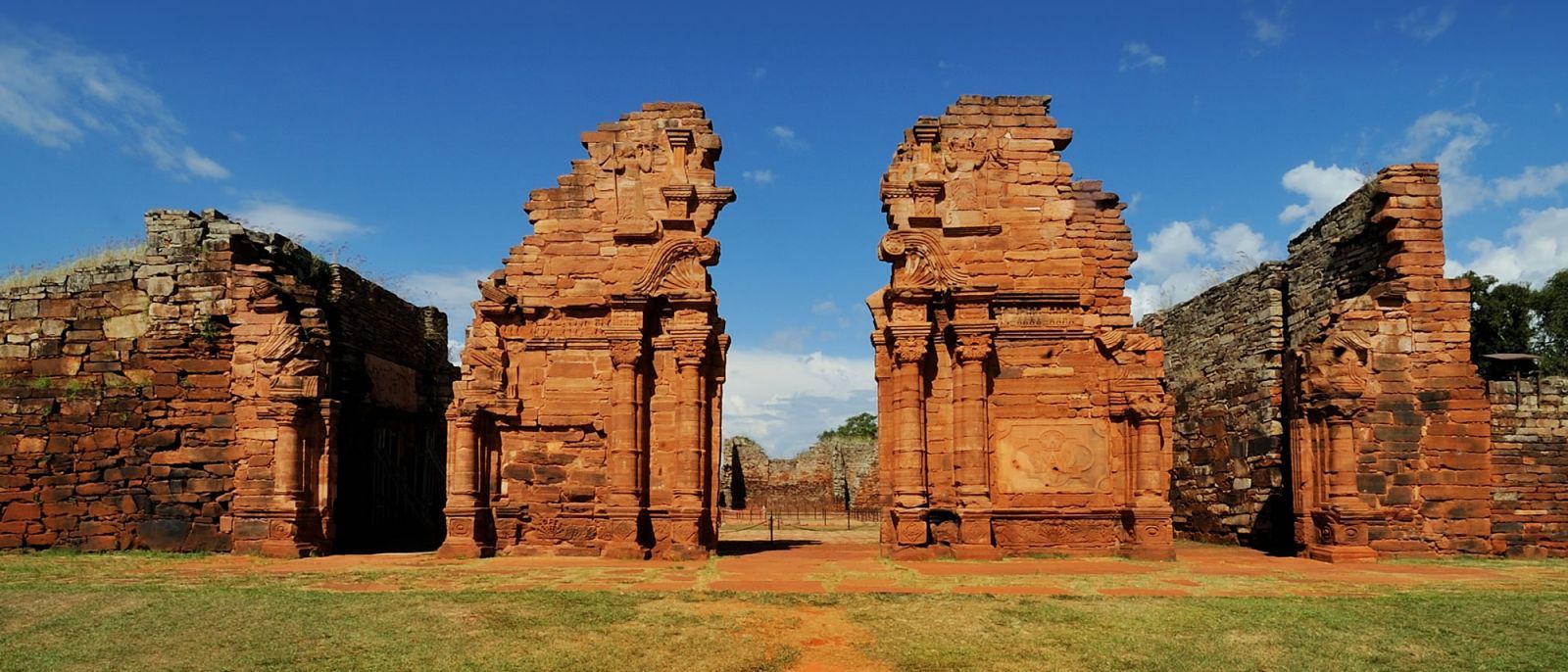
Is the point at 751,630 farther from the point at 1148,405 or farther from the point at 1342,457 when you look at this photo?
the point at 1342,457

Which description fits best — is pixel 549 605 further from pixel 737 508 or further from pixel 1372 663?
pixel 737 508

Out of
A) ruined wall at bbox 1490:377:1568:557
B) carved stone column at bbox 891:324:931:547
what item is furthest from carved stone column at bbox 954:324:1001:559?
ruined wall at bbox 1490:377:1568:557

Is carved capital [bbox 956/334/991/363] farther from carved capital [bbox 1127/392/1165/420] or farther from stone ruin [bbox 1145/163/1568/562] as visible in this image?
stone ruin [bbox 1145/163/1568/562]

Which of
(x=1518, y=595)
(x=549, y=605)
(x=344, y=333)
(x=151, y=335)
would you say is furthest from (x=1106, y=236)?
Answer: (x=151, y=335)

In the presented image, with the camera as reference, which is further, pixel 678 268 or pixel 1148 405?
pixel 678 268

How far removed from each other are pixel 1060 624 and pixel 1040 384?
248 inches

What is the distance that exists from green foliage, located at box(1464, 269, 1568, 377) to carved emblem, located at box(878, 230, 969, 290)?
101 ft

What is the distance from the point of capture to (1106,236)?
47.7ft

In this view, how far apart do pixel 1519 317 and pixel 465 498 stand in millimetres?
37898

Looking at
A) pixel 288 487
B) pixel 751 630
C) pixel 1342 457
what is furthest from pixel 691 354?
pixel 1342 457

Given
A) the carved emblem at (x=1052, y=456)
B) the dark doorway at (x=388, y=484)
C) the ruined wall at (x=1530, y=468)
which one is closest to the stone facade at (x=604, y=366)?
the dark doorway at (x=388, y=484)

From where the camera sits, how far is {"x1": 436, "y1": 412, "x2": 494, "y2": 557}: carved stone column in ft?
45.4

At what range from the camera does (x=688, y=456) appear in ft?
45.3

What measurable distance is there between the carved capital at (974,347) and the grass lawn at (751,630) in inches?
186
